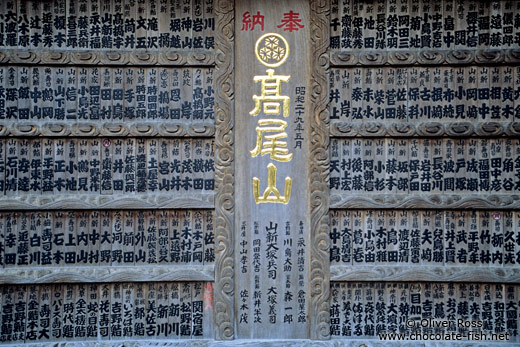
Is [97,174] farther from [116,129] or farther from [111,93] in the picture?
[111,93]

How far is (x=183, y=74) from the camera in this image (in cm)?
349

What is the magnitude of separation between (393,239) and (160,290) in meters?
1.81

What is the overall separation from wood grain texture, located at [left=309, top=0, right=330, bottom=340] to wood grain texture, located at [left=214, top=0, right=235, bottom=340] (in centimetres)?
60

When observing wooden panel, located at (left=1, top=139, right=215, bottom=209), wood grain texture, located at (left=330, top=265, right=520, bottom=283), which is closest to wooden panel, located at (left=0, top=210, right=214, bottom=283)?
wooden panel, located at (left=1, top=139, right=215, bottom=209)

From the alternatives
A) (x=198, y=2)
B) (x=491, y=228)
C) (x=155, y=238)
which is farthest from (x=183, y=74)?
(x=491, y=228)

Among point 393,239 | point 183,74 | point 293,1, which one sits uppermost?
point 293,1

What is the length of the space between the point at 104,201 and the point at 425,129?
247cm

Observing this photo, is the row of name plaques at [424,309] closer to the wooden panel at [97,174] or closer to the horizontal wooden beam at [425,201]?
the horizontal wooden beam at [425,201]

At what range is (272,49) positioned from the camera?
3469 mm

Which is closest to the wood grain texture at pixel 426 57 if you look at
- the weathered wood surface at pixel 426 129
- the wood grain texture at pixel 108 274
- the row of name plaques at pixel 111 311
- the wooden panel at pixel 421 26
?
the wooden panel at pixel 421 26

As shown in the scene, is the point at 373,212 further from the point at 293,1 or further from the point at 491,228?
the point at 293,1

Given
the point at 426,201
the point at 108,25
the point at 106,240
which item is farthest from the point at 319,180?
the point at 108,25

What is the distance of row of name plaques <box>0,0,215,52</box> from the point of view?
348 centimetres

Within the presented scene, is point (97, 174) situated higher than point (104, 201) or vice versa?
point (97, 174)
